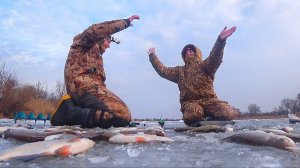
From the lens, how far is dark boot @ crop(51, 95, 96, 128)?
586 centimetres

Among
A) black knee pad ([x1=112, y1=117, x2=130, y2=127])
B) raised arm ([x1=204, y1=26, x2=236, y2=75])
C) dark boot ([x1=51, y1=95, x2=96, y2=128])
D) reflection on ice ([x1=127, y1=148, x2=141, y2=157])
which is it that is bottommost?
reflection on ice ([x1=127, y1=148, x2=141, y2=157])

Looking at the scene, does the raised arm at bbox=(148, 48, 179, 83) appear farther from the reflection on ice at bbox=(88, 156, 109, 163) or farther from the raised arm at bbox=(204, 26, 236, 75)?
the reflection on ice at bbox=(88, 156, 109, 163)

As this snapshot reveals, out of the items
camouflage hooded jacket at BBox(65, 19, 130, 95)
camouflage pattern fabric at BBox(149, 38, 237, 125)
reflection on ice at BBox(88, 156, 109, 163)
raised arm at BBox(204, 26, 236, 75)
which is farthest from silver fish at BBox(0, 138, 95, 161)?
camouflage pattern fabric at BBox(149, 38, 237, 125)

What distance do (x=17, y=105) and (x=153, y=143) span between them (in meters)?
24.8

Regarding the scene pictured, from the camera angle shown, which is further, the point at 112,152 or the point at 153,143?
the point at 153,143

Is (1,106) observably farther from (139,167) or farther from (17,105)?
(139,167)

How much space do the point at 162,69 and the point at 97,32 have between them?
8.10 ft

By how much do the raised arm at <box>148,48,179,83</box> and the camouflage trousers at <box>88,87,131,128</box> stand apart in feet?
7.75

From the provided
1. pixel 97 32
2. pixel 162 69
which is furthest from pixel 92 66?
pixel 162 69

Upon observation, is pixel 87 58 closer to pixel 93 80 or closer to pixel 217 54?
pixel 93 80

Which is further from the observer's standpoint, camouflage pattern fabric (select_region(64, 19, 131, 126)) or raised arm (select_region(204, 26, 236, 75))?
raised arm (select_region(204, 26, 236, 75))

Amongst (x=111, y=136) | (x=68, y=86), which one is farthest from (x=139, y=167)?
(x=68, y=86)

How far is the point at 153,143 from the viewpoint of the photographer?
10.3 feet

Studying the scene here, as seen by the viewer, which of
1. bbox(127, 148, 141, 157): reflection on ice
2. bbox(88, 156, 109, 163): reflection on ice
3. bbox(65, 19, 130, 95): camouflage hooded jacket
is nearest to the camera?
bbox(88, 156, 109, 163): reflection on ice
